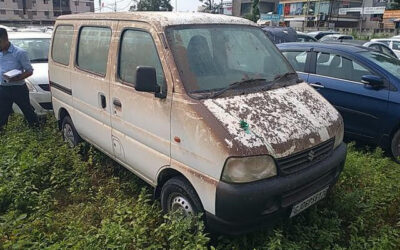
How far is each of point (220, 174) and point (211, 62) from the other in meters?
1.11

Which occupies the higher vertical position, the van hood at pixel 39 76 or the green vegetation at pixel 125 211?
the van hood at pixel 39 76

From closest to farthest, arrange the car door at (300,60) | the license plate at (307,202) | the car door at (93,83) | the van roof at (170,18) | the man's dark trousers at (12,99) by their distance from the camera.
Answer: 1. the license plate at (307,202)
2. the van roof at (170,18)
3. the car door at (93,83)
4. the man's dark trousers at (12,99)
5. the car door at (300,60)

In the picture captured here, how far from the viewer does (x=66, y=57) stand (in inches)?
187

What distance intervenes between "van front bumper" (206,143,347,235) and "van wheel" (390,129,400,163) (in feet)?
8.35

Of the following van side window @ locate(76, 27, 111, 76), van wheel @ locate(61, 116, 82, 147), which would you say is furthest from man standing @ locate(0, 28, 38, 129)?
van side window @ locate(76, 27, 111, 76)

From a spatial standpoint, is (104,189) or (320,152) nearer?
(320,152)

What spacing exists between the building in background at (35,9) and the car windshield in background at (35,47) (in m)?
61.4

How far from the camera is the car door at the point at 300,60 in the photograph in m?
5.83

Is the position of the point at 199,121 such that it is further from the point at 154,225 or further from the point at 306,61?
the point at 306,61

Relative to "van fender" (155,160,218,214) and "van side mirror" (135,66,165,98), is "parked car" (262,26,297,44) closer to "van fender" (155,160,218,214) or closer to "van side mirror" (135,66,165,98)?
"van side mirror" (135,66,165,98)

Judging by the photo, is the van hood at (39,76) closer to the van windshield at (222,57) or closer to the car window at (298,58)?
the van windshield at (222,57)

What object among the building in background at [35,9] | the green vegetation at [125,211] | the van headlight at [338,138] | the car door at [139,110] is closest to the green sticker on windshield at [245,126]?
the car door at [139,110]

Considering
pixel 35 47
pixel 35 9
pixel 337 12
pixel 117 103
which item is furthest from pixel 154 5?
pixel 117 103

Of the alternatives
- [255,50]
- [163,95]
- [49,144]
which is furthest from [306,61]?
[49,144]
